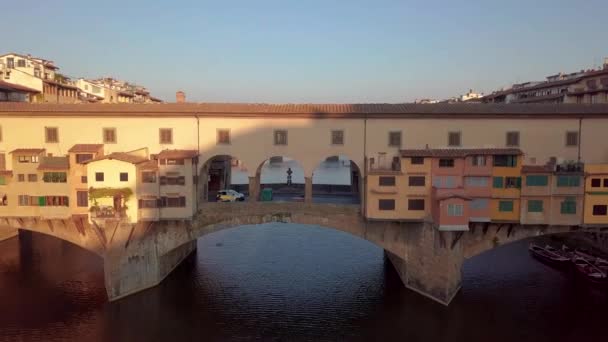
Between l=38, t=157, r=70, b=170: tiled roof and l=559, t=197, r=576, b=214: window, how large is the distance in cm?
3386

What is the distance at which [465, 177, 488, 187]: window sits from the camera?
3045 centimetres

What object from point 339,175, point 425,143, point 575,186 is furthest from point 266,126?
point 339,175

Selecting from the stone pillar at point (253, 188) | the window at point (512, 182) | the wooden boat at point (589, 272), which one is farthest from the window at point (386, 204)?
the wooden boat at point (589, 272)

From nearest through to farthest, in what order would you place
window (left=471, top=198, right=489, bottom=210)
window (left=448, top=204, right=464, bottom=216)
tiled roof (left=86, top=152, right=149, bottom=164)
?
1. window (left=448, top=204, right=464, bottom=216)
2. tiled roof (left=86, top=152, right=149, bottom=164)
3. window (left=471, top=198, right=489, bottom=210)

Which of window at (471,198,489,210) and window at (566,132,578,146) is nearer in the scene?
window at (471,198,489,210)

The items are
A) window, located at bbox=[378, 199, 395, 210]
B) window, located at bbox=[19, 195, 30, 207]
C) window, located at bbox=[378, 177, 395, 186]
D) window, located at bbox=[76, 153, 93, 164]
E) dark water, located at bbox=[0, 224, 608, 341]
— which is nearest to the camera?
dark water, located at bbox=[0, 224, 608, 341]

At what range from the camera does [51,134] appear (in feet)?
105

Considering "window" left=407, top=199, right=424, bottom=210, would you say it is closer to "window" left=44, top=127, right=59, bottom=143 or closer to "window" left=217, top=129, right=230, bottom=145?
"window" left=217, top=129, right=230, bottom=145

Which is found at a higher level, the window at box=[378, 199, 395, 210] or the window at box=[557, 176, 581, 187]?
the window at box=[557, 176, 581, 187]

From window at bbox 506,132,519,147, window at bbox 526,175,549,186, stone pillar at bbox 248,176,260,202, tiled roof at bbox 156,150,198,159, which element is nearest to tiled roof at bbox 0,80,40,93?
tiled roof at bbox 156,150,198,159

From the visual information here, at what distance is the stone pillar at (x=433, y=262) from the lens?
31.5 metres

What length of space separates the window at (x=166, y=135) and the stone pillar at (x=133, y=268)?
7138mm

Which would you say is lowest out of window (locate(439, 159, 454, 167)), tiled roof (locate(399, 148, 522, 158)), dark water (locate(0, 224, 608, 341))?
dark water (locate(0, 224, 608, 341))

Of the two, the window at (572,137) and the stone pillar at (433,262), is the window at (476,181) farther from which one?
the window at (572,137)
